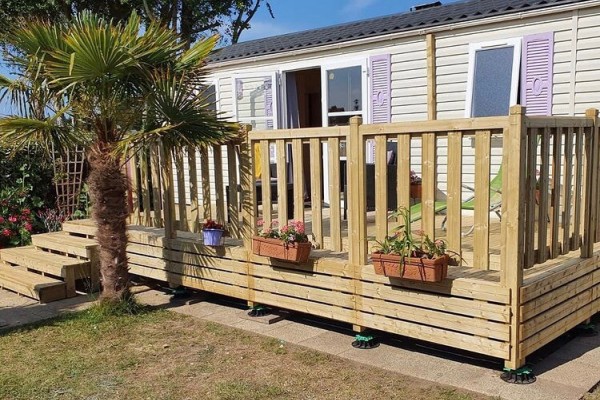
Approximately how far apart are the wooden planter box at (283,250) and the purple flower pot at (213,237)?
1.89 feet

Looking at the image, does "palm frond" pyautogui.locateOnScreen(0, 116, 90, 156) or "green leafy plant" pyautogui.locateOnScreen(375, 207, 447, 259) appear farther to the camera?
"palm frond" pyautogui.locateOnScreen(0, 116, 90, 156)

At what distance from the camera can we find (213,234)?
4.96 meters

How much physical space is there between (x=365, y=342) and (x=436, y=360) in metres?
0.52

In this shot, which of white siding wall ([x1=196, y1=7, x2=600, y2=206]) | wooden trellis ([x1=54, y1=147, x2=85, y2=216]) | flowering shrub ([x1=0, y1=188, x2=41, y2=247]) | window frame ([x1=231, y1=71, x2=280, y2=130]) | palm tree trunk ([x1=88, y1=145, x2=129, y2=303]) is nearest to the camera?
palm tree trunk ([x1=88, y1=145, x2=129, y2=303])

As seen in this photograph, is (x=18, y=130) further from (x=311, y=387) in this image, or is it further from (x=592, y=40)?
(x=592, y=40)

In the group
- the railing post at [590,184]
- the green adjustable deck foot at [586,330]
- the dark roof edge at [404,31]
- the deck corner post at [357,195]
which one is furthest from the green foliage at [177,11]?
the green adjustable deck foot at [586,330]

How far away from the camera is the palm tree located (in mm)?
4285

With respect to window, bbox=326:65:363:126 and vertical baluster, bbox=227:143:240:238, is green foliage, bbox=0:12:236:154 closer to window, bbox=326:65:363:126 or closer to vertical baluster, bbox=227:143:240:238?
vertical baluster, bbox=227:143:240:238

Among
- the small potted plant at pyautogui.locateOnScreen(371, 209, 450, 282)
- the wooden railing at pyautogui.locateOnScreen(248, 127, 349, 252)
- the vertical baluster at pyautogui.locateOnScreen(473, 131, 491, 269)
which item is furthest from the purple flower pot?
the vertical baluster at pyautogui.locateOnScreen(473, 131, 491, 269)

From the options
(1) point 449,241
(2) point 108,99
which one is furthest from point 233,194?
(1) point 449,241

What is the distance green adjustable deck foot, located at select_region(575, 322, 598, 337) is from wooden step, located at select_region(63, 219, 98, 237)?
479cm

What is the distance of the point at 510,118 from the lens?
10.6 ft

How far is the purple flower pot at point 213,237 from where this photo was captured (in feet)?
16.3

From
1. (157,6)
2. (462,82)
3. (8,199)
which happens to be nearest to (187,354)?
(462,82)
